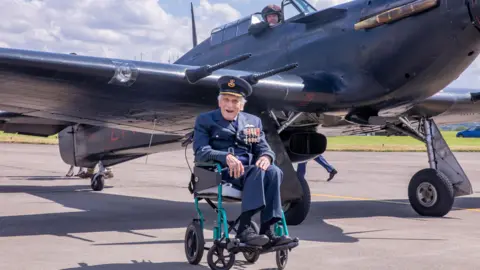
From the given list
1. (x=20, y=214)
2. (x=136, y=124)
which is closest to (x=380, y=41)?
(x=136, y=124)

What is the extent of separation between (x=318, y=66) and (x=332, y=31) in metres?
0.48

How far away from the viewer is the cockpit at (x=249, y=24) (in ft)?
28.1

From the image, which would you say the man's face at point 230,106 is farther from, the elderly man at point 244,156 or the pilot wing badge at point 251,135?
the pilot wing badge at point 251,135

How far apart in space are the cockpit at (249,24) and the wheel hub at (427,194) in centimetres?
286

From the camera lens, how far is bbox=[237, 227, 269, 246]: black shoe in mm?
4586

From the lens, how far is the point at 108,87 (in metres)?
7.11

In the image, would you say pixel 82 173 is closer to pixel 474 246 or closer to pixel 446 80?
pixel 446 80

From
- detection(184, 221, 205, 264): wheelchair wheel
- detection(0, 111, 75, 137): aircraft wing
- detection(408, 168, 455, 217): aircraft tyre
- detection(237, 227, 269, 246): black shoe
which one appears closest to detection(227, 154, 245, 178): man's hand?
detection(237, 227, 269, 246): black shoe

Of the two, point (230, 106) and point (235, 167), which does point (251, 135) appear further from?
point (235, 167)

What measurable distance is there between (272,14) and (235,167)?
188 inches

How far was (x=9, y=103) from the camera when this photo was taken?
7680mm

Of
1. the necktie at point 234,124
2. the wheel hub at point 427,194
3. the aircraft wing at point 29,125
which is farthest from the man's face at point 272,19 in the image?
the aircraft wing at point 29,125

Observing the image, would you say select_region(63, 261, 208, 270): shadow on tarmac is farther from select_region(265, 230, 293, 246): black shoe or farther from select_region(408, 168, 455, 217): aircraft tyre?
select_region(408, 168, 455, 217): aircraft tyre

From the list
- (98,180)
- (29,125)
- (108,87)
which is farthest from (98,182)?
(108,87)
